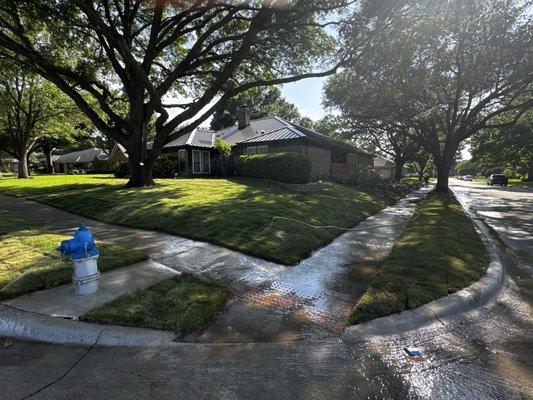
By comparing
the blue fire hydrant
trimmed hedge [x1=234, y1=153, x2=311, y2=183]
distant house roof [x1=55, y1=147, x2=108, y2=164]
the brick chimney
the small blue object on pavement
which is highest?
the brick chimney

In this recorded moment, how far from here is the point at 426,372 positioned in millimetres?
2854

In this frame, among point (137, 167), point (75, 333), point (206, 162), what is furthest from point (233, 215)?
point (206, 162)

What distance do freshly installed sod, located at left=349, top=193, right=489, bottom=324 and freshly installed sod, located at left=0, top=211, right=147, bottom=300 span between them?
13.3 ft

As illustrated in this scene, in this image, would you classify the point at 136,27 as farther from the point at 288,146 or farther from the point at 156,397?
the point at 156,397

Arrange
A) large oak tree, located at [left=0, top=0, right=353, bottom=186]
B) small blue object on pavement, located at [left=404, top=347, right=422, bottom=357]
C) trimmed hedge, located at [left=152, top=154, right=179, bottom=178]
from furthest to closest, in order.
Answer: trimmed hedge, located at [left=152, top=154, right=179, bottom=178] → large oak tree, located at [left=0, top=0, right=353, bottom=186] → small blue object on pavement, located at [left=404, top=347, right=422, bottom=357]

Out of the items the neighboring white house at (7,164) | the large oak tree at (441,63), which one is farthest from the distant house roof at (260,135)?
the neighboring white house at (7,164)

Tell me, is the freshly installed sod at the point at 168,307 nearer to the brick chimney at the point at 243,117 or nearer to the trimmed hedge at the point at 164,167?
the trimmed hedge at the point at 164,167

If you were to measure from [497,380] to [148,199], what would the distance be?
10.9 meters

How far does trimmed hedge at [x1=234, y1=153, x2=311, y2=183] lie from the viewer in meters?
17.0

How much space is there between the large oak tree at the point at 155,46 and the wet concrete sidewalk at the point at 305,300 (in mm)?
10419

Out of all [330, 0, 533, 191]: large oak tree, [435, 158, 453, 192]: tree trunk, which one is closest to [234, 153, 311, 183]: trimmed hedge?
[330, 0, 533, 191]: large oak tree

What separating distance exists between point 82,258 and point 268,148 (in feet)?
67.4

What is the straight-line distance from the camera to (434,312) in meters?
3.97

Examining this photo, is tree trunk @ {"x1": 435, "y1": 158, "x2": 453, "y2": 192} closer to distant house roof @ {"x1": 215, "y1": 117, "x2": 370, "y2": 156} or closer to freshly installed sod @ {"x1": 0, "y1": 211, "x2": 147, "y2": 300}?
distant house roof @ {"x1": 215, "y1": 117, "x2": 370, "y2": 156}
